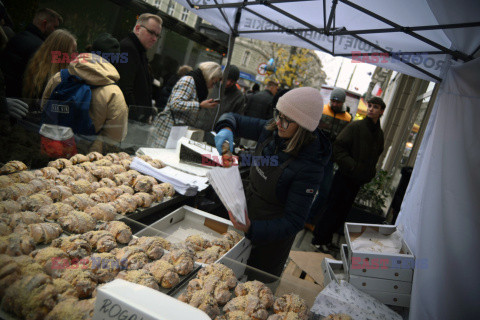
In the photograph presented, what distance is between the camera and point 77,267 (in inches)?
53.9

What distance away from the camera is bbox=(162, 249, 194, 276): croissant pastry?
1.61m

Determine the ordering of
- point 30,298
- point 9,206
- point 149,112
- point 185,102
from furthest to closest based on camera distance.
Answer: point 185,102 < point 149,112 < point 9,206 < point 30,298

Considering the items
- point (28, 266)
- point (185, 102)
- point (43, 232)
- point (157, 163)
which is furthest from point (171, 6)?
point (28, 266)

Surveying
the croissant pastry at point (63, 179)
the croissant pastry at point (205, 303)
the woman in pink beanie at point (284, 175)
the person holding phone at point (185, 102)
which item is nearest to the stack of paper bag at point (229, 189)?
the woman in pink beanie at point (284, 175)

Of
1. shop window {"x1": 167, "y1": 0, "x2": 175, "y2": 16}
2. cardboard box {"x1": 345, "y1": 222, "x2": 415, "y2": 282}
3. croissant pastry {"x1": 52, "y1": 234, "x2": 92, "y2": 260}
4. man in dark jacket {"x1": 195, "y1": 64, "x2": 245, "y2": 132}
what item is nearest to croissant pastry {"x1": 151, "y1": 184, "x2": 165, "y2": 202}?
croissant pastry {"x1": 52, "y1": 234, "x2": 92, "y2": 260}

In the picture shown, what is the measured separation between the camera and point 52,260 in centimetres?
133

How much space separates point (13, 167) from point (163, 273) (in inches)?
49.5

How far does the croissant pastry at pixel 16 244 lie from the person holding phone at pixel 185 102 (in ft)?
6.94

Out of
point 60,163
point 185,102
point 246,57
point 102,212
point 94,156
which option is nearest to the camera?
point 102,212

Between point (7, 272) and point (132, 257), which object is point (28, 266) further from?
point (132, 257)

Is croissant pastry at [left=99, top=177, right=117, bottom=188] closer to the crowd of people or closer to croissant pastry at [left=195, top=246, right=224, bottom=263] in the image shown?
the crowd of people

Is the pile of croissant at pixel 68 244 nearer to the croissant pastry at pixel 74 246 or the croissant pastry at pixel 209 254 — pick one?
the croissant pastry at pixel 74 246

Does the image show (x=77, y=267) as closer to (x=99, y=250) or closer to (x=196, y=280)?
(x=99, y=250)

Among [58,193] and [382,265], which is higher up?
[382,265]
